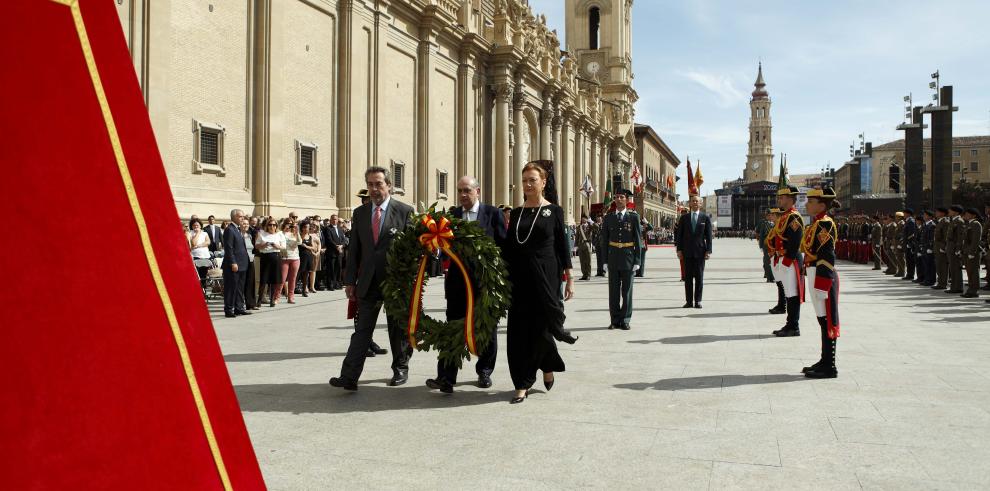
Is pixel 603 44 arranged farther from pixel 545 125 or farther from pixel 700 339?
pixel 700 339

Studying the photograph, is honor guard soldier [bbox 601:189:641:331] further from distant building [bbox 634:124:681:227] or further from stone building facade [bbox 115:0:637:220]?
distant building [bbox 634:124:681:227]

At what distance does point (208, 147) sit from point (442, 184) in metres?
14.5

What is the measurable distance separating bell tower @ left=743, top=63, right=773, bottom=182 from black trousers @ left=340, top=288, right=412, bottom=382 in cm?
18681

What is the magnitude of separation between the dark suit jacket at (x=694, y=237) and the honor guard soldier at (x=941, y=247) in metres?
8.16

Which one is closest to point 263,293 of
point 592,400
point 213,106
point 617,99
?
point 213,106

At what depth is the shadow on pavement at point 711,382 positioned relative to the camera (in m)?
6.56

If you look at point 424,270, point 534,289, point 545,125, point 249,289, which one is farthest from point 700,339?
point 545,125

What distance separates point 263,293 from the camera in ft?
45.8

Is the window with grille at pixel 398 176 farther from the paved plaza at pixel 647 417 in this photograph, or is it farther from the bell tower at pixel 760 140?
the bell tower at pixel 760 140

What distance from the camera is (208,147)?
1684 centimetres

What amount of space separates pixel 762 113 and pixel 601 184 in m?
141

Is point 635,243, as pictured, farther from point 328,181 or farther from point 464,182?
point 328,181

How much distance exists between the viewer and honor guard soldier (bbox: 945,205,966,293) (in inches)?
656

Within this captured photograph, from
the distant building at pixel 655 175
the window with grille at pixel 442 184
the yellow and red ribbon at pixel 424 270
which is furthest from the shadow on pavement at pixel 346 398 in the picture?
the distant building at pixel 655 175
